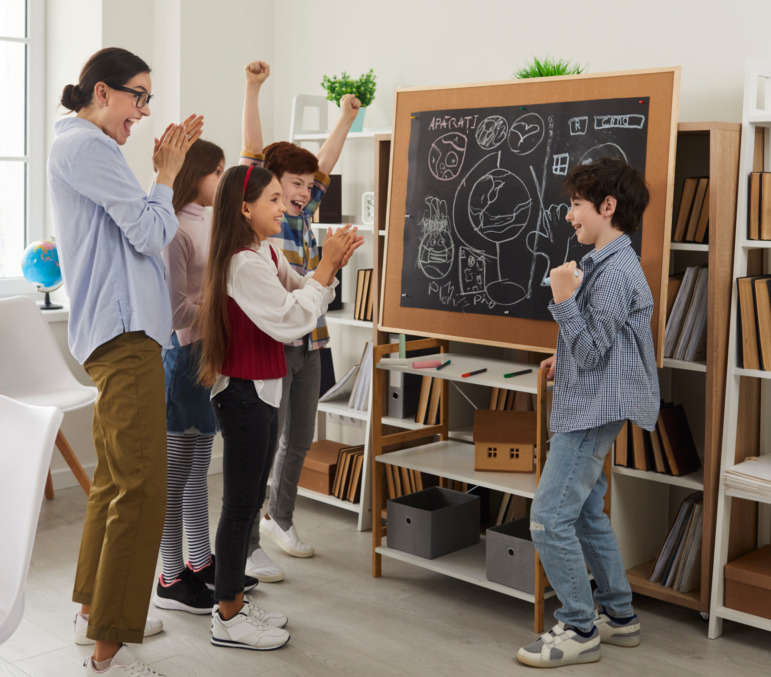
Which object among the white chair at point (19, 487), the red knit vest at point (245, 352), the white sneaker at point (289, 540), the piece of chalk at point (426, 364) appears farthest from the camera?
the white sneaker at point (289, 540)

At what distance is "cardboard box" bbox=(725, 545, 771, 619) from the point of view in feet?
8.40

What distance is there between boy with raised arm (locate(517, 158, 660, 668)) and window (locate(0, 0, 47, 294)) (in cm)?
304

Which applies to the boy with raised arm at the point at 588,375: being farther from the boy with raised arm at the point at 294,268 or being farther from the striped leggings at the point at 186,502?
the striped leggings at the point at 186,502

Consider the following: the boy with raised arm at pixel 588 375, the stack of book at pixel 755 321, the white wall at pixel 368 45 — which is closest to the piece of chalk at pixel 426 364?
the boy with raised arm at pixel 588 375

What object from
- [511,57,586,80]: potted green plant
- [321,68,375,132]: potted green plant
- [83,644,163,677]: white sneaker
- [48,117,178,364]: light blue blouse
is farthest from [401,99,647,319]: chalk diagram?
[83,644,163,677]: white sneaker

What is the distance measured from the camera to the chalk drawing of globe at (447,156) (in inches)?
120

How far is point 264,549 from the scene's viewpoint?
3375 mm

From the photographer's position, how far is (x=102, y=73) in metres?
2.19

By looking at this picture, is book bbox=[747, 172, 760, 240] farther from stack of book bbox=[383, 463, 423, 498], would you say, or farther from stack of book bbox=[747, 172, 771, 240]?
stack of book bbox=[383, 463, 423, 498]

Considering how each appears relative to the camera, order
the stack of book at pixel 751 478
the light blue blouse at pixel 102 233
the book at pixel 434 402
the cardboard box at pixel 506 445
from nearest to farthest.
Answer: the light blue blouse at pixel 102 233
the stack of book at pixel 751 478
the cardboard box at pixel 506 445
the book at pixel 434 402

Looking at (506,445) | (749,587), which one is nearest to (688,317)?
Answer: (506,445)

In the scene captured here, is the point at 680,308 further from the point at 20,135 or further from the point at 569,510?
the point at 20,135

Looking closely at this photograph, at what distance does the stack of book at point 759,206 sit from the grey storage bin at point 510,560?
1.14m

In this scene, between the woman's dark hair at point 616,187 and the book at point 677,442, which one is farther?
the book at point 677,442
